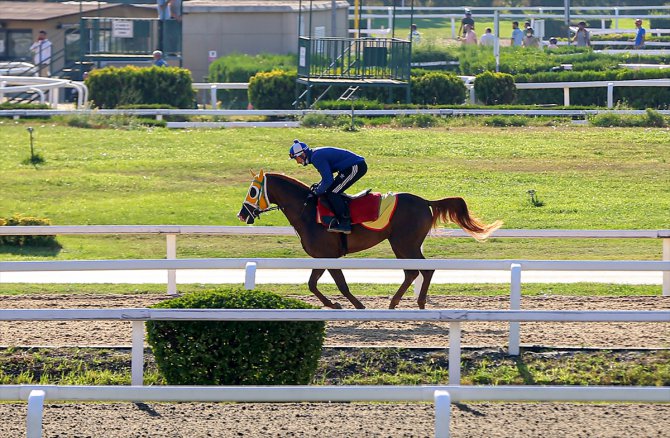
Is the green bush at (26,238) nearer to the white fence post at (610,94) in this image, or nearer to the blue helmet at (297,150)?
the blue helmet at (297,150)

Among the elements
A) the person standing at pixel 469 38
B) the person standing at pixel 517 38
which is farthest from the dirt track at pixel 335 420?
the person standing at pixel 469 38

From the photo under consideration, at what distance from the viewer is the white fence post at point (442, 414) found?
6.58m

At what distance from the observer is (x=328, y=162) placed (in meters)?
12.7

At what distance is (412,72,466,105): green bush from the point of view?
91.2ft

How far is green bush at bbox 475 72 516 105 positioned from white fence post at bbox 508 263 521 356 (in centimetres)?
1817

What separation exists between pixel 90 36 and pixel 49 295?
23.3 m

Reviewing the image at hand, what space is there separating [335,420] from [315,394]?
4.11ft

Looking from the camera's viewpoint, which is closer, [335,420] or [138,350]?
[335,420]

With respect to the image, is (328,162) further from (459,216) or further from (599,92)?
(599,92)

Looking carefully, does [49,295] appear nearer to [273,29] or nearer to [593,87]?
[593,87]

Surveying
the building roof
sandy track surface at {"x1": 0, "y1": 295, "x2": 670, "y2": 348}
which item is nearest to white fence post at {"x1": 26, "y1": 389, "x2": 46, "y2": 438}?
sandy track surface at {"x1": 0, "y1": 295, "x2": 670, "y2": 348}

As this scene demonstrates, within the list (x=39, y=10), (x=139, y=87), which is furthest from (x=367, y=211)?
(x=39, y=10)

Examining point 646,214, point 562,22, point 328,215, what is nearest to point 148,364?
point 328,215

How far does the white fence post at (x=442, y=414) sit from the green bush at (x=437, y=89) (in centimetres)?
2155
